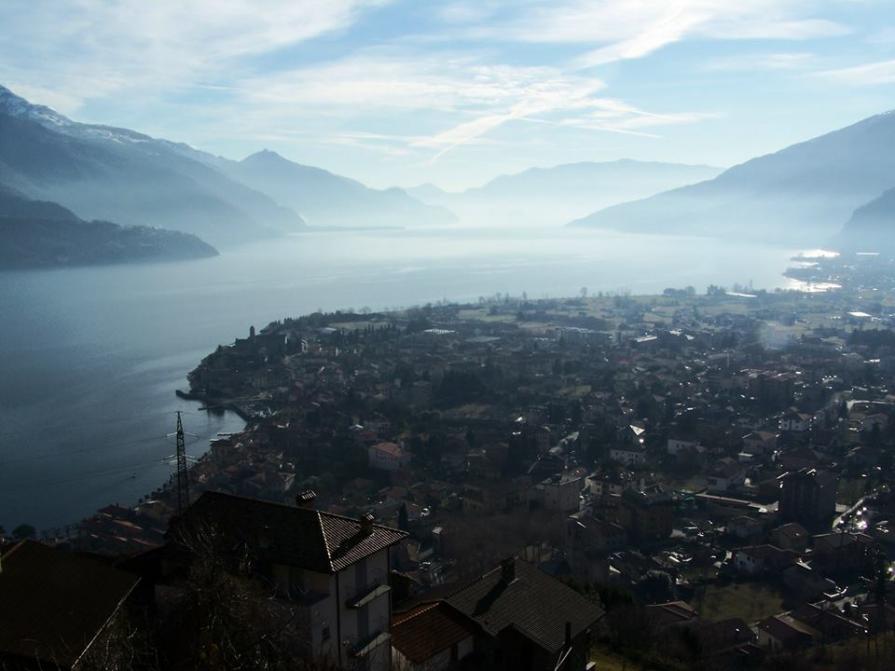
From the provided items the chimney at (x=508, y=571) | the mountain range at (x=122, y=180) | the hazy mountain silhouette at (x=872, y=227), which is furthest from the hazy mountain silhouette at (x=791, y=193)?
the chimney at (x=508, y=571)

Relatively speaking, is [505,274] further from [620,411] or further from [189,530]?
[189,530]

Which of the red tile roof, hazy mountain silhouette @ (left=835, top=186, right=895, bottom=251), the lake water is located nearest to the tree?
the lake water

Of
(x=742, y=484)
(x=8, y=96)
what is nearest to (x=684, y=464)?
(x=742, y=484)

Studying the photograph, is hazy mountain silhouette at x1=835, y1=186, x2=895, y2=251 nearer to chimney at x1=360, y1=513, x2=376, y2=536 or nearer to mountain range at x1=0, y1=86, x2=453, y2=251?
mountain range at x1=0, y1=86, x2=453, y2=251

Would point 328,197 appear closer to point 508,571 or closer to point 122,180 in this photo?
point 122,180

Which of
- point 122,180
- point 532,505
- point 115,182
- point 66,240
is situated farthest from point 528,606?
point 122,180

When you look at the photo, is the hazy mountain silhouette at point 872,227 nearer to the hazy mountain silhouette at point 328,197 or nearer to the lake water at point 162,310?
the lake water at point 162,310
